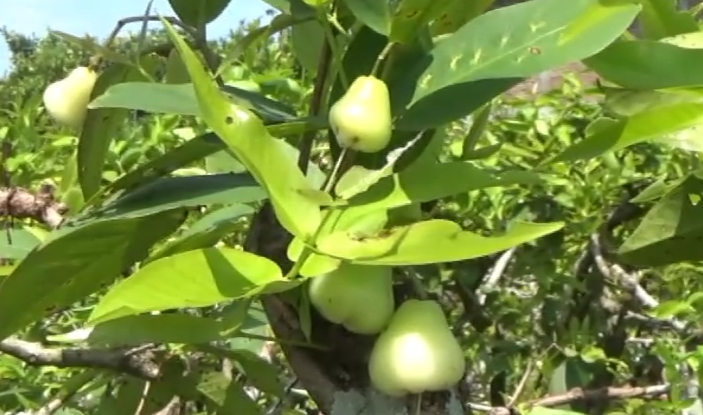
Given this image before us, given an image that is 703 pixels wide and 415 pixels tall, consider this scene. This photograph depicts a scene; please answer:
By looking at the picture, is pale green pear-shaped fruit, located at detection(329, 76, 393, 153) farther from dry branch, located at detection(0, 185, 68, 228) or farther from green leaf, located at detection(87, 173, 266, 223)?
dry branch, located at detection(0, 185, 68, 228)

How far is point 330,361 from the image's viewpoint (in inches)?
21.5

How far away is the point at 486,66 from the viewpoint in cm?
47

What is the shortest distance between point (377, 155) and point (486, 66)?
6 centimetres

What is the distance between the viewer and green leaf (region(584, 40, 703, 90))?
0.49 m

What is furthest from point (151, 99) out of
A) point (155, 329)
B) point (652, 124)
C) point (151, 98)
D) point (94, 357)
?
point (94, 357)

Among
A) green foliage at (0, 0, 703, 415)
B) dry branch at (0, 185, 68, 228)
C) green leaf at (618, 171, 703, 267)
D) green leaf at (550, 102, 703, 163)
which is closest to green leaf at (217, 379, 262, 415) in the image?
green foliage at (0, 0, 703, 415)

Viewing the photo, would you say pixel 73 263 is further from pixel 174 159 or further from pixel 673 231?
pixel 673 231

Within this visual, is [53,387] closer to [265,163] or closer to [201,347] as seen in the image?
[201,347]

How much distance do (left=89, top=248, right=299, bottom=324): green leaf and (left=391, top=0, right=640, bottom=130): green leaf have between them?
0.35 ft

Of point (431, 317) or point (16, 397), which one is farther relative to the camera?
point (16, 397)

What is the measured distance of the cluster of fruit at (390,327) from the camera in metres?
0.46

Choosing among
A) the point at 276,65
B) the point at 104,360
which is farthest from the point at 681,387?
the point at 276,65

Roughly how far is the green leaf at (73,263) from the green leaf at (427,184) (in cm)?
13

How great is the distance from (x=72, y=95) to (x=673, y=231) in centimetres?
31
